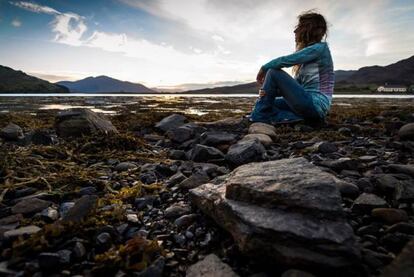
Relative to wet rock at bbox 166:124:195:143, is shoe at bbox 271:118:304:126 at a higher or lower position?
higher

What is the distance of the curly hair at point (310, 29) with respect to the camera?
601cm

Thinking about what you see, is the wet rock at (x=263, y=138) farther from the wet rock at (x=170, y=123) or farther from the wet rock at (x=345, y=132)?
the wet rock at (x=170, y=123)

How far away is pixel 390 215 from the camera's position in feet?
7.29

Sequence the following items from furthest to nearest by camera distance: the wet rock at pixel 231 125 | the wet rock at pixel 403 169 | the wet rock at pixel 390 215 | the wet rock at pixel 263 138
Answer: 1. the wet rock at pixel 231 125
2. the wet rock at pixel 263 138
3. the wet rock at pixel 403 169
4. the wet rock at pixel 390 215

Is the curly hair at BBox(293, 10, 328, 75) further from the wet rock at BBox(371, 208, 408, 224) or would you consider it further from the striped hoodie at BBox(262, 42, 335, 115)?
the wet rock at BBox(371, 208, 408, 224)

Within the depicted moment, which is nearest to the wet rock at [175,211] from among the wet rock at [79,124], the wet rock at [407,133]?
the wet rock at [79,124]

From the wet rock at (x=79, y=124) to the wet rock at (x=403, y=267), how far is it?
5.86 m

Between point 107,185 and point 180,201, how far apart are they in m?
0.98

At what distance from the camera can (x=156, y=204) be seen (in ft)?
9.68

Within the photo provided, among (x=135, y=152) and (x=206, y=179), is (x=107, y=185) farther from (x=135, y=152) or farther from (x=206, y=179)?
(x=135, y=152)

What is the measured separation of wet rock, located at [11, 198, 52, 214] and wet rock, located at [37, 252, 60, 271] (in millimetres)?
962

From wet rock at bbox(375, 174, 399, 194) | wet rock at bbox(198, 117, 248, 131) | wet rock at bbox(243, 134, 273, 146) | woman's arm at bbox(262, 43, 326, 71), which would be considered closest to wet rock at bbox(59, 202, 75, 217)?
wet rock at bbox(375, 174, 399, 194)

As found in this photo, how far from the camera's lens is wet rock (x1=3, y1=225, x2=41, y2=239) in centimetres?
211

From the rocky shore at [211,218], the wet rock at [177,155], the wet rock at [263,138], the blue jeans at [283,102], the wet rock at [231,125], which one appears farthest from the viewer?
the wet rock at [231,125]
